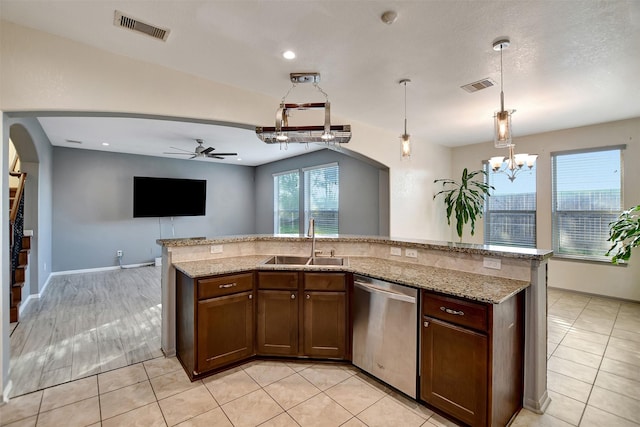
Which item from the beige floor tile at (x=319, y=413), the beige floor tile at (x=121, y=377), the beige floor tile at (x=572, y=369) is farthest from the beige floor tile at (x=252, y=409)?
the beige floor tile at (x=572, y=369)

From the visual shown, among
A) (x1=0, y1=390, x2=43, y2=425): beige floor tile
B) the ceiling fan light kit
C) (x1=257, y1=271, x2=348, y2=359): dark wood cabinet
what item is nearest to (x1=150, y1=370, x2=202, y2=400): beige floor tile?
(x1=257, y1=271, x2=348, y2=359): dark wood cabinet

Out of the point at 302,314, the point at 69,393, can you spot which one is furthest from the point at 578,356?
the point at 69,393

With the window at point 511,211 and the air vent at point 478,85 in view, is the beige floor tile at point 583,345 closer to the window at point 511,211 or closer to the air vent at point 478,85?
the window at point 511,211

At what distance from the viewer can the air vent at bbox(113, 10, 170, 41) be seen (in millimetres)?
2035

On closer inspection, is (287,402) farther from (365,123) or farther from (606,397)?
(365,123)

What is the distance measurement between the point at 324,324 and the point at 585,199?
489 centimetres

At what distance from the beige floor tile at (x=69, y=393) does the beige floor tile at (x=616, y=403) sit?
149 inches

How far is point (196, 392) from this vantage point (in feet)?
7.39

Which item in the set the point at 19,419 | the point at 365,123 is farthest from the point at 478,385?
the point at 365,123

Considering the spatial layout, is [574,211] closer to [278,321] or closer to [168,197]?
[278,321]

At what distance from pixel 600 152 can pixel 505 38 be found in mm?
3808

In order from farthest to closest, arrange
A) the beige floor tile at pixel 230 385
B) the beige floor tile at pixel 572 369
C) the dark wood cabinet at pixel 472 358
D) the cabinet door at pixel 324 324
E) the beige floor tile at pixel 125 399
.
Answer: the cabinet door at pixel 324 324, the beige floor tile at pixel 572 369, the beige floor tile at pixel 230 385, the beige floor tile at pixel 125 399, the dark wood cabinet at pixel 472 358

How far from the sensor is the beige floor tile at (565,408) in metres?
1.99

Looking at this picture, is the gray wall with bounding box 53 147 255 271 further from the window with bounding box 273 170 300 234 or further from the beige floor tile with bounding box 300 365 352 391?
the beige floor tile with bounding box 300 365 352 391
